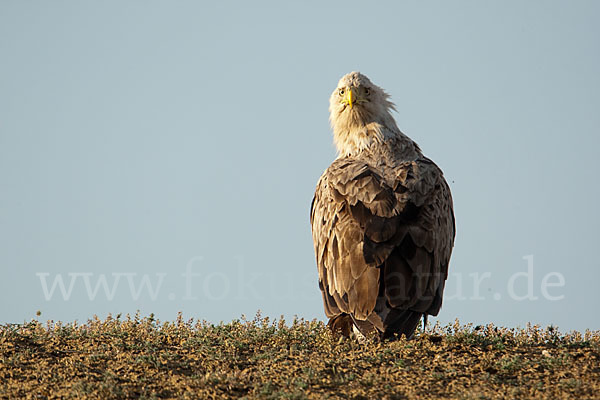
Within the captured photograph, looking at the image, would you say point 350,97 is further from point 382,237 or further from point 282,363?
point 282,363

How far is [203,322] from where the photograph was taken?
35.2ft

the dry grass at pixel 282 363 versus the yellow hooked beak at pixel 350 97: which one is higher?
the yellow hooked beak at pixel 350 97

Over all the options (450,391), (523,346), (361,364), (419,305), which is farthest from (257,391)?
(523,346)

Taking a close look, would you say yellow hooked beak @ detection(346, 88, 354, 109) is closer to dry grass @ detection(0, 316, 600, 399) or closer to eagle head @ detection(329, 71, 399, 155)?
eagle head @ detection(329, 71, 399, 155)

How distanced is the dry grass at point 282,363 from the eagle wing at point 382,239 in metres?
0.57

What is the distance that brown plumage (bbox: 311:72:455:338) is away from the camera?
979 centimetres

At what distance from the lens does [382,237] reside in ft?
32.7

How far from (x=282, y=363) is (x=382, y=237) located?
7.44 ft

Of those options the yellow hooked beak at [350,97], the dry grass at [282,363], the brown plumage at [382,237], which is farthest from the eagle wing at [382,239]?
the yellow hooked beak at [350,97]

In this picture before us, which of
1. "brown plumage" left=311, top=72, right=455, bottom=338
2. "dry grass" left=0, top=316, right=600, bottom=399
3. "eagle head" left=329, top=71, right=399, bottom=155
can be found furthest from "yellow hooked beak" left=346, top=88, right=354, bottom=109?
"dry grass" left=0, top=316, right=600, bottom=399

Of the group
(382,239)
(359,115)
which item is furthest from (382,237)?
(359,115)

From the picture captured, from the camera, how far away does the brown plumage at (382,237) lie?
9.79m

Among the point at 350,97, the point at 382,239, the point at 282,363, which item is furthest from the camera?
the point at 350,97

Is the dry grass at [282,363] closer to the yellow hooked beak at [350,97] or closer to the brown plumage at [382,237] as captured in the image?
the brown plumage at [382,237]
